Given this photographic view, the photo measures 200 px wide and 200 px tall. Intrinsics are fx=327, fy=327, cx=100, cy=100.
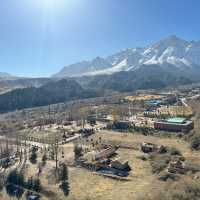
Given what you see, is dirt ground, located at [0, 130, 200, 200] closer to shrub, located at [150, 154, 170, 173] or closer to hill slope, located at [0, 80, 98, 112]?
shrub, located at [150, 154, 170, 173]

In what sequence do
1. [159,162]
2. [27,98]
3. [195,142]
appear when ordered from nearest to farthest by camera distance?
1. [159,162]
2. [195,142]
3. [27,98]

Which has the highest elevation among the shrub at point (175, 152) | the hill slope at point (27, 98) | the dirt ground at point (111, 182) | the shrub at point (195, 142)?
the hill slope at point (27, 98)

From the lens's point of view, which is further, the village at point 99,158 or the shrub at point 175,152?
the shrub at point 175,152

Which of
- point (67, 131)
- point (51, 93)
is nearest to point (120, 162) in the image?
point (67, 131)

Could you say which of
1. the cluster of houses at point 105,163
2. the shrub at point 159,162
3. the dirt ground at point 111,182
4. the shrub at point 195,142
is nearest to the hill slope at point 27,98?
the cluster of houses at point 105,163

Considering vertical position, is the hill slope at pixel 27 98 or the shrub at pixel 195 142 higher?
the hill slope at pixel 27 98

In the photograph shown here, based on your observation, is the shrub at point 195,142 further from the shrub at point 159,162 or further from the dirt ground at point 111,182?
the shrub at point 159,162

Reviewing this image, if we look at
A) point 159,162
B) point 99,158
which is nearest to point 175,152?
point 159,162

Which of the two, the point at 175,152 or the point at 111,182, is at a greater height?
the point at 175,152

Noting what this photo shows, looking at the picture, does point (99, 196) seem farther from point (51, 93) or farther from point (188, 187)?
point (51, 93)

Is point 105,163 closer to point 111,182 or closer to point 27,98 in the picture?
point 111,182

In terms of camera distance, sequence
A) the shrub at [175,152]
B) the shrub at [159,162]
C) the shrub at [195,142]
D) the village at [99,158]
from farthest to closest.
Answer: the shrub at [195,142] < the shrub at [175,152] < the shrub at [159,162] < the village at [99,158]
